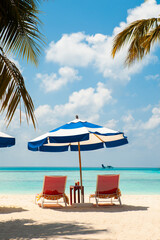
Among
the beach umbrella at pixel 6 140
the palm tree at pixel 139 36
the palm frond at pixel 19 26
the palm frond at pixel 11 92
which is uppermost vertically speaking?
the palm tree at pixel 139 36

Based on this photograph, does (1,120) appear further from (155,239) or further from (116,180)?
(116,180)

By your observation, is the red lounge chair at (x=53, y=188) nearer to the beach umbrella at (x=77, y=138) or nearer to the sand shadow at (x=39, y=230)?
the beach umbrella at (x=77, y=138)

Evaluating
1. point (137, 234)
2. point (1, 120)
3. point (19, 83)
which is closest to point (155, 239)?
point (137, 234)

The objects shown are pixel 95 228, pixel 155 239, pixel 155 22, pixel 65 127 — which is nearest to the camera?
pixel 155 239

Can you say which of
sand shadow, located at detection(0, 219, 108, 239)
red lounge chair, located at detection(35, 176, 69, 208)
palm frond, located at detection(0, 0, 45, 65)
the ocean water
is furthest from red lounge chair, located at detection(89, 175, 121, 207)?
the ocean water

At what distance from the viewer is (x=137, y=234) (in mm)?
4121

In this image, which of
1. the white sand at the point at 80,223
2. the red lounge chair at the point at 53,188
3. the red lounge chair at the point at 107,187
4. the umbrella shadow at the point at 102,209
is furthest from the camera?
the red lounge chair at the point at 107,187

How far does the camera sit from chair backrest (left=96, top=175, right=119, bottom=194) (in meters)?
6.72

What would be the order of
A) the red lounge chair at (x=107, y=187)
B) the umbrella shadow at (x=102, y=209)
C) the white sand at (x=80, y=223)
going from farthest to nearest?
the red lounge chair at (x=107, y=187) → the umbrella shadow at (x=102, y=209) → the white sand at (x=80, y=223)

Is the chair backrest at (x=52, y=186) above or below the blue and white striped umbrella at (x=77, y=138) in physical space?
below

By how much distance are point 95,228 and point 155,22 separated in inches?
225

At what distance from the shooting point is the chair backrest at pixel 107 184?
6723 millimetres

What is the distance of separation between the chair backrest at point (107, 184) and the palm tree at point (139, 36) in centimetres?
326

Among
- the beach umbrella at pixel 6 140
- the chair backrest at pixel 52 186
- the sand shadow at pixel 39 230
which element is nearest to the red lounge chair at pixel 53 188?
the chair backrest at pixel 52 186
